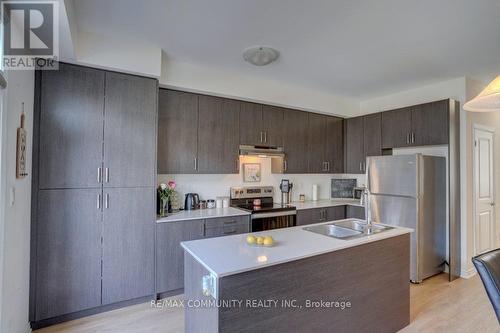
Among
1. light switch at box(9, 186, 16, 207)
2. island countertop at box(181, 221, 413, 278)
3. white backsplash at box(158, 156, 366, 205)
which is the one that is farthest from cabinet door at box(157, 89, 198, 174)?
island countertop at box(181, 221, 413, 278)

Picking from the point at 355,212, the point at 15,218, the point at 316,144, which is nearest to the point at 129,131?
the point at 15,218

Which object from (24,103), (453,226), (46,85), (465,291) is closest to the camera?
(24,103)

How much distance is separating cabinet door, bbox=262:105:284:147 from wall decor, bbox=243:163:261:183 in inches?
16.4

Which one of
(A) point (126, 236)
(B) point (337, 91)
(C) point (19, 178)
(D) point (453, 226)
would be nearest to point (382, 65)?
(B) point (337, 91)

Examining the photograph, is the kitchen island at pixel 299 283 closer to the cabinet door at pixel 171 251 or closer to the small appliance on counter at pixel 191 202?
the cabinet door at pixel 171 251

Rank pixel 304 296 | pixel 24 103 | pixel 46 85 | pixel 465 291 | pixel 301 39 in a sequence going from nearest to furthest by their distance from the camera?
pixel 304 296, pixel 24 103, pixel 46 85, pixel 301 39, pixel 465 291

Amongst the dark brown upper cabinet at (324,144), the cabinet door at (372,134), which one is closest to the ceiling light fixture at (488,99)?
the cabinet door at (372,134)

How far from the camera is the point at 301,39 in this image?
2465 millimetres

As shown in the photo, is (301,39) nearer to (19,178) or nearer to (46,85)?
(46,85)

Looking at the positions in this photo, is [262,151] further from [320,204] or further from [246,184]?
[320,204]

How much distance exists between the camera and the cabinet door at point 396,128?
144 inches

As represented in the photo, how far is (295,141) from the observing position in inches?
158

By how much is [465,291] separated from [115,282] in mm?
3848

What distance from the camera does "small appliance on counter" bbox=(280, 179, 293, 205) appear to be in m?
4.04
